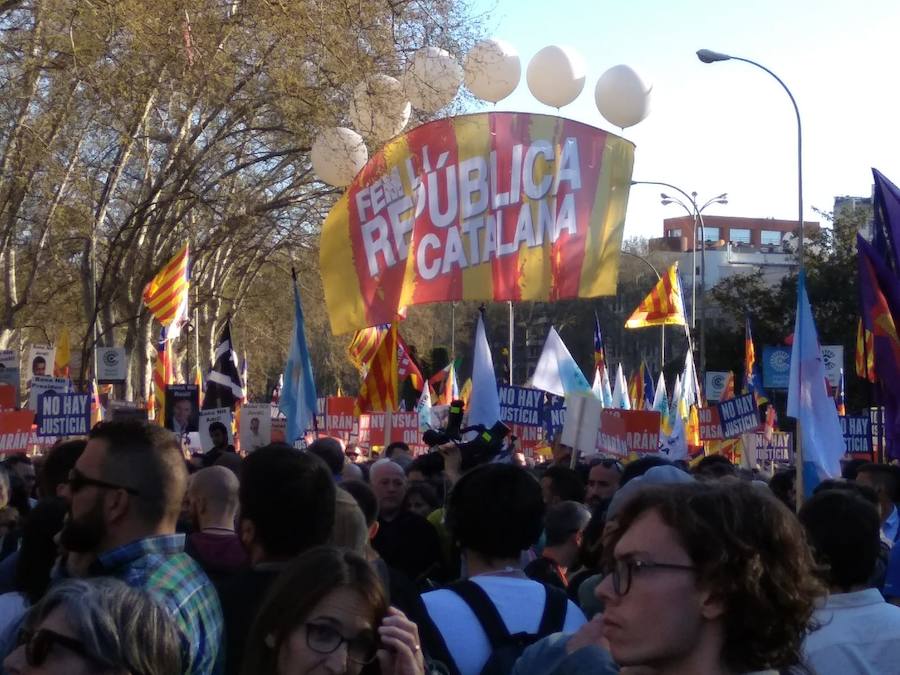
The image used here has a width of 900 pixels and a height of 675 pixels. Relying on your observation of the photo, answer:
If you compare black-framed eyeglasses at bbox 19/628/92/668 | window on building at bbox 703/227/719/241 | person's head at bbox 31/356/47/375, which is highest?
window on building at bbox 703/227/719/241

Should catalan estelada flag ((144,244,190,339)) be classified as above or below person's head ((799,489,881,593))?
above

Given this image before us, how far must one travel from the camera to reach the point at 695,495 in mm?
2576

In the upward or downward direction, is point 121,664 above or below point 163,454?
below

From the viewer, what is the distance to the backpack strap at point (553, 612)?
4.00m

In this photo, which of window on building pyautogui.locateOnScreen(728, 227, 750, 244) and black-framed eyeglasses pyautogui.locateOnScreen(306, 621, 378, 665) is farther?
window on building pyautogui.locateOnScreen(728, 227, 750, 244)

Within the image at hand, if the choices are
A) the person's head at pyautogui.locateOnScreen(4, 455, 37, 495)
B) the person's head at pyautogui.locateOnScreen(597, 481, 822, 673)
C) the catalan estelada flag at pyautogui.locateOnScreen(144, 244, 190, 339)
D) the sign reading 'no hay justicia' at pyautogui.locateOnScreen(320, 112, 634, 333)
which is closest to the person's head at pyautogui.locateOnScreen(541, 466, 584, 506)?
the sign reading 'no hay justicia' at pyautogui.locateOnScreen(320, 112, 634, 333)

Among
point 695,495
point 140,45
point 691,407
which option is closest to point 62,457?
point 695,495

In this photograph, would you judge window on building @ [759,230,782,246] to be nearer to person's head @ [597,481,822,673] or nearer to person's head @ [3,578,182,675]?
person's head @ [597,481,822,673]

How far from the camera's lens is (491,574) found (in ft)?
14.1

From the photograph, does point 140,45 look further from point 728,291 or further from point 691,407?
point 728,291

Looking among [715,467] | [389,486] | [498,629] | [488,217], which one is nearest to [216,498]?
[498,629]

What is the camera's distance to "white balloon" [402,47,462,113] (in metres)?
14.2

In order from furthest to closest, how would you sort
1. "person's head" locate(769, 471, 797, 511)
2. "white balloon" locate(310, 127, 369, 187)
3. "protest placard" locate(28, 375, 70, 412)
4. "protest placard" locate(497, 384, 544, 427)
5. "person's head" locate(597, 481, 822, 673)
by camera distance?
"protest placard" locate(28, 375, 70, 412), "protest placard" locate(497, 384, 544, 427), "white balloon" locate(310, 127, 369, 187), "person's head" locate(769, 471, 797, 511), "person's head" locate(597, 481, 822, 673)

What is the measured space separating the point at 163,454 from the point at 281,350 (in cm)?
4689
